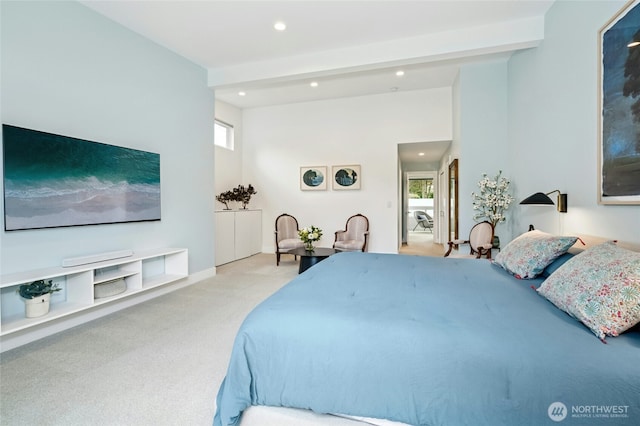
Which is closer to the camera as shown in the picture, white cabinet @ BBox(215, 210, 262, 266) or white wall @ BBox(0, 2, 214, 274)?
white wall @ BBox(0, 2, 214, 274)

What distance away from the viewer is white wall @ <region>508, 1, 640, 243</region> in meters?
2.32

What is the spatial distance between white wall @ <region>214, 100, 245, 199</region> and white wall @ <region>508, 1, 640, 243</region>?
17.4 feet

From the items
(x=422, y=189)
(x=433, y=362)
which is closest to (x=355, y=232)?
(x=433, y=362)

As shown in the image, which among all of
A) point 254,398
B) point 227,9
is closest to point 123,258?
point 254,398

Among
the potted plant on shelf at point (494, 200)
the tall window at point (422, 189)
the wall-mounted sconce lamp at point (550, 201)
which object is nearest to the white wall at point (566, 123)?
the wall-mounted sconce lamp at point (550, 201)

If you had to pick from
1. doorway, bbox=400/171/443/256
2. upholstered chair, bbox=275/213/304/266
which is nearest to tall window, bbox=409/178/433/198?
doorway, bbox=400/171/443/256

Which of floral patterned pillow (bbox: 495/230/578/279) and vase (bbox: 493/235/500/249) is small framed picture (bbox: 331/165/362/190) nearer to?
vase (bbox: 493/235/500/249)

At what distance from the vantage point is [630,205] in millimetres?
1963

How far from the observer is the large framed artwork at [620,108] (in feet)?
6.27

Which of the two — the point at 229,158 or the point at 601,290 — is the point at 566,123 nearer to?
the point at 601,290

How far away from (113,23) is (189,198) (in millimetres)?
2164

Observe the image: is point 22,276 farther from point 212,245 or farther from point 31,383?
point 212,245

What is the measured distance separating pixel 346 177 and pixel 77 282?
15.8 ft

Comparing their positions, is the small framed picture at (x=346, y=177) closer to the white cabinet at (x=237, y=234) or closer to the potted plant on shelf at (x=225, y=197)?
the white cabinet at (x=237, y=234)
